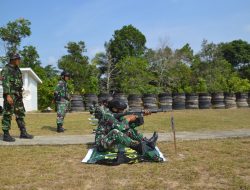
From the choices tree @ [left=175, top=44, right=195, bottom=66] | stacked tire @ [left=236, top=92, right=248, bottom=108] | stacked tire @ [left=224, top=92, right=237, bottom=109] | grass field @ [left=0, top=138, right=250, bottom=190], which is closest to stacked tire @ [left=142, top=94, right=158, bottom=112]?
stacked tire @ [left=224, top=92, right=237, bottom=109]

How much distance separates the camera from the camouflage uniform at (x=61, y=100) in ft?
35.5

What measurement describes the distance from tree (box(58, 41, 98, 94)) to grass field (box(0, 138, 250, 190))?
24.0 meters

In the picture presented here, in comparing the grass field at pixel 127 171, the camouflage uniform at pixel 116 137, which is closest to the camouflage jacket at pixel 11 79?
the grass field at pixel 127 171

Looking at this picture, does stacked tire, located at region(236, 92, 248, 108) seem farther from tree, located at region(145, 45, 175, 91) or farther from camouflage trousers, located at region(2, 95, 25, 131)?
camouflage trousers, located at region(2, 95, 25, 131)

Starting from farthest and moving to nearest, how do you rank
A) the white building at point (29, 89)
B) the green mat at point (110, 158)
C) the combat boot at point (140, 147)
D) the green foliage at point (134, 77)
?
the green foliage at point (134, 77) → the white building at point (29, 89) → the combat boot at point (140, 147) → the green mat at point (110, 158)

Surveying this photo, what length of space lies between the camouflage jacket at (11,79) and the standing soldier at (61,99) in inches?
88.7

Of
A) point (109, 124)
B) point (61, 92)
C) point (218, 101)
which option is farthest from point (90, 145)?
point (218, 101)

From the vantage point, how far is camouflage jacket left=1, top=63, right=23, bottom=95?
841 cm

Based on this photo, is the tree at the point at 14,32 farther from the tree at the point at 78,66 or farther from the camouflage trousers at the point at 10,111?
the camouflage trousers at the point at 10,111

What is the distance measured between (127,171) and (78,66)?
2988 centimetres

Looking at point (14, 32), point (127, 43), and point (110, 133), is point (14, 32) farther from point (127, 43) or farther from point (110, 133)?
point (110, 133)

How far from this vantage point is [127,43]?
47.9m

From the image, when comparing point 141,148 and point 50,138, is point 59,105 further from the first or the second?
point 141,148

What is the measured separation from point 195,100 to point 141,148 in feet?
59.5
